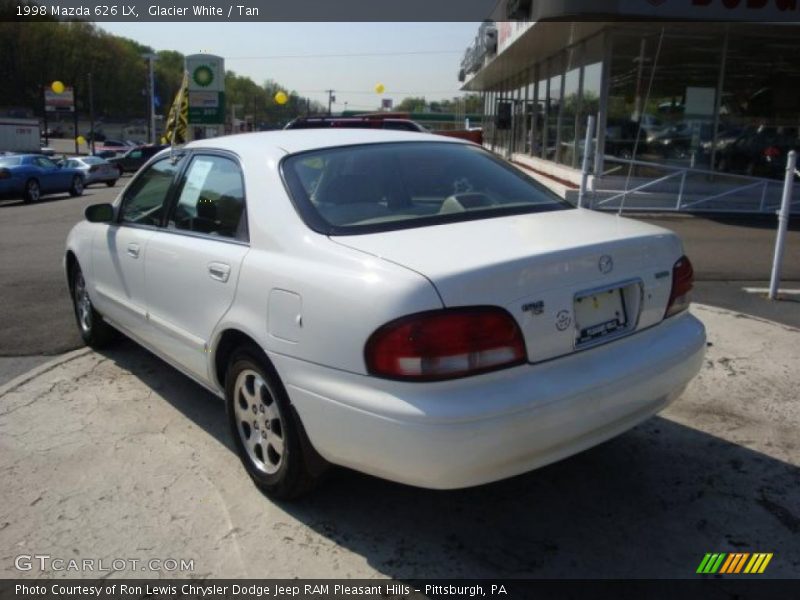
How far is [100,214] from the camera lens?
188 inches

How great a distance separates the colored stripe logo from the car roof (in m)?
2.52

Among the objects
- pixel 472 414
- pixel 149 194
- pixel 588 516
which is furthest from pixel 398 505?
pixel 149 194

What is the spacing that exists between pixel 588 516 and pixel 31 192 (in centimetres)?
2250

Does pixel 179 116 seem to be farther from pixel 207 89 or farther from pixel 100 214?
pixel 207 89

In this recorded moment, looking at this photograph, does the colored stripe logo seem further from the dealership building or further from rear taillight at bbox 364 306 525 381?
the dealership building

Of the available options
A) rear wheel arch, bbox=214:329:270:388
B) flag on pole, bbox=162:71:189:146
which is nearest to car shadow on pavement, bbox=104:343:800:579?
rear wheel arch, bbox=214:329:270:388

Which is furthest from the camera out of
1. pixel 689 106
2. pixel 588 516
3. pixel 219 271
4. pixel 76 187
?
pixel 76 187

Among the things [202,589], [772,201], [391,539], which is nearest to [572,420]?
[391,539]

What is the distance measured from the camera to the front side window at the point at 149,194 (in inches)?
170

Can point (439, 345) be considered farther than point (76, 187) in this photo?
No

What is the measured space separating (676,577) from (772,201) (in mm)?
14228

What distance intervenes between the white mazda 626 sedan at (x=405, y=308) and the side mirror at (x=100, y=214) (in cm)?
81

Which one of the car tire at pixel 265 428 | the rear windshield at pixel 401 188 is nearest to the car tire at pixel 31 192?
the rear windshield at pixel 401 188

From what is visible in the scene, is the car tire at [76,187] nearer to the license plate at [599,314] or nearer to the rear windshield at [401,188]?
the rear windshield at [401,188]
